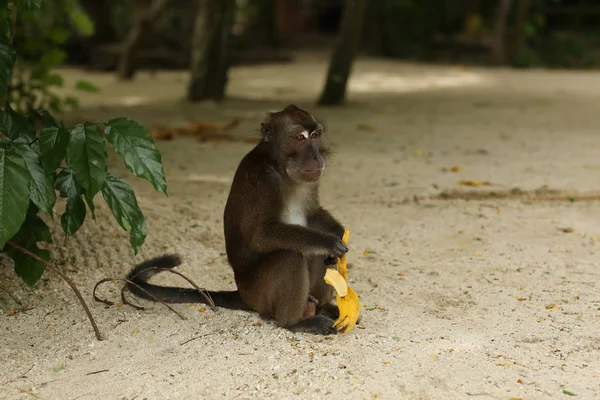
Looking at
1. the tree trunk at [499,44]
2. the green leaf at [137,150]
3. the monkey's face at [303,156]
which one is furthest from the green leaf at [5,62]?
the tree trunk at [499,44]

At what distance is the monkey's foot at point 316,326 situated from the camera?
3.99 meters

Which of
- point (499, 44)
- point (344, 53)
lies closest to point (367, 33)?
point (499, 44)

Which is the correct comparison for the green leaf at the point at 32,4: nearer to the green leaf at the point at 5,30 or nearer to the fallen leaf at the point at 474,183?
the green leaf at the point at 5,30

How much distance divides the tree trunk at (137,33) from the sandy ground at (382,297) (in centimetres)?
703

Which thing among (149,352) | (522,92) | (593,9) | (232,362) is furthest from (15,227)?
(593,9)

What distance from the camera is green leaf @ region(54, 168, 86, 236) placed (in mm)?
3729

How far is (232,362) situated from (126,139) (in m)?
1.17

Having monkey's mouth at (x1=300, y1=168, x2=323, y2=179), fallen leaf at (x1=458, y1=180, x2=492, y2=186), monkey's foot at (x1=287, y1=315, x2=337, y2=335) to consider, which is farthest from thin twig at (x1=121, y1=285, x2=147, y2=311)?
fallen leaf at (x1=458, y1=180, x2=492, y2=186)

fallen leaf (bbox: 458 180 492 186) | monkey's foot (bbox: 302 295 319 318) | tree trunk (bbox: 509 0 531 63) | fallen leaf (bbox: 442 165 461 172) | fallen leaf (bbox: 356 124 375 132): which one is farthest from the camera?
tree trunk (bbox: 509 0 531 63)

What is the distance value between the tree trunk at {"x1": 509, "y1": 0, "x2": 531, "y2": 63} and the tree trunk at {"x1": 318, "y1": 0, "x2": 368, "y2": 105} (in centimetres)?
772

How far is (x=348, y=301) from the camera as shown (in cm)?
400

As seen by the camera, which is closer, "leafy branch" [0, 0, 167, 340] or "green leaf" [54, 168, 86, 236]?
"leafy branch" [0, 0, 167, 340]

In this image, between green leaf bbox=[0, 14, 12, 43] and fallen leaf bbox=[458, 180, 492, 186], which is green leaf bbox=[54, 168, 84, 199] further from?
fallen leaf bbox=[458, 180, 492, 186]

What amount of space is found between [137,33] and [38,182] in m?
12.8
